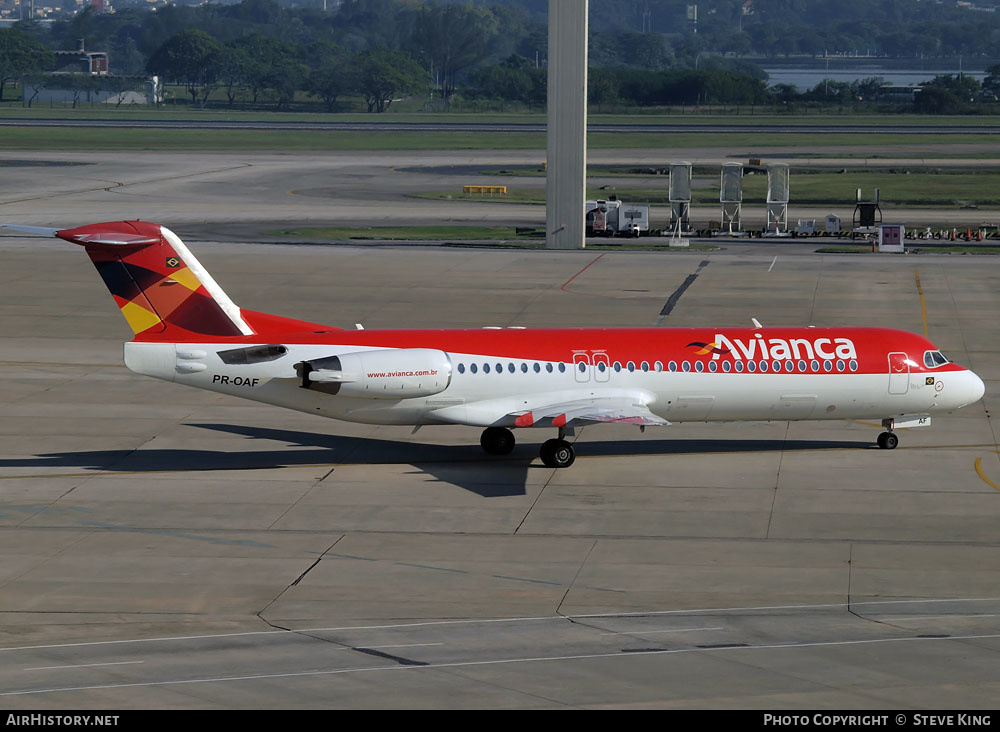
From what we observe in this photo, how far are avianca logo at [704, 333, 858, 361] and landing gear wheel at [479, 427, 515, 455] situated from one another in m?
5.10

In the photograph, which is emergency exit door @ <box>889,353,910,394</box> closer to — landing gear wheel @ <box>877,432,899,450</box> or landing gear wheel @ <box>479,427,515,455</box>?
landing gear wheel @ <box>877,432,899,450</box>

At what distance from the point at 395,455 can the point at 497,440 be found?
2684mm

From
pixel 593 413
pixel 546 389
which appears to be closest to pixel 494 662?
pixel 593 413

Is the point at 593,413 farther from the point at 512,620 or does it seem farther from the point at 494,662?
the point at 494,662

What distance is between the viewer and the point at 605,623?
23719mm

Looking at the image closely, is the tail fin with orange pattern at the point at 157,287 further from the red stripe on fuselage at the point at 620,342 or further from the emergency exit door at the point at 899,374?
the emergency exit door at the point at 899,374

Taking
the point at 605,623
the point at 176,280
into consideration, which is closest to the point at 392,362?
the point at 176,280

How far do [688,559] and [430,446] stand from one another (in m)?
11.1

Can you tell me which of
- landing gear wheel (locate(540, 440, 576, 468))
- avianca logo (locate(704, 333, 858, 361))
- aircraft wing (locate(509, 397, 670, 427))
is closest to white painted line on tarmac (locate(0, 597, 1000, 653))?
aircraft wing (locate(509, 397, 670, 427))

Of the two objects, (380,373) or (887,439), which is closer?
(380,373)

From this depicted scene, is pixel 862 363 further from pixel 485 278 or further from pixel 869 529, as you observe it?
pixel 485 278

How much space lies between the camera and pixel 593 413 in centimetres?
3312

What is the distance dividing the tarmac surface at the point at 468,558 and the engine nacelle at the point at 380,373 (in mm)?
2227

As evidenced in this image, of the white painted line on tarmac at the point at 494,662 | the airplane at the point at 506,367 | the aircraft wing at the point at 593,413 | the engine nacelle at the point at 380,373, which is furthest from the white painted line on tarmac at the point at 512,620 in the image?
the engine nacelle at the point at 380,373
